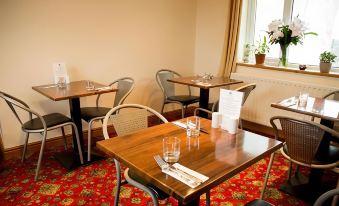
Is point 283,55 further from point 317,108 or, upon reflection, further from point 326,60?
point 317,108

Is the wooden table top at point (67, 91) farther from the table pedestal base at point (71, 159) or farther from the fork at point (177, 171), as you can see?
the fork at point (177, 171)

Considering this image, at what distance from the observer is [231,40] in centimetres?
370

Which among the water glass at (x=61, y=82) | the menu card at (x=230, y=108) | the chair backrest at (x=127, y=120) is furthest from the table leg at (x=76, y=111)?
the menu card at (x=230, y=108)

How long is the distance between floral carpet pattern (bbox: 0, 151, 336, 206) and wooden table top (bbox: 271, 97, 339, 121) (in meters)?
A: 0.72

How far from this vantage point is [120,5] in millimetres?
3400

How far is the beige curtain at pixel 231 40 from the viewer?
3.60 m

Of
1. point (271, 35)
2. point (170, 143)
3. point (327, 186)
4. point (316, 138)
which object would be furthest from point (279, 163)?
point (170, 143)

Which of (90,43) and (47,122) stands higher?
(90,43)

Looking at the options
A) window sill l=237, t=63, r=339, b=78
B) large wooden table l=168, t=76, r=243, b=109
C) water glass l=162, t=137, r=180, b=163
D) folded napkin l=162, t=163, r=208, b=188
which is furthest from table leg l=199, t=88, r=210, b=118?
folded napkin l=162, t=163, r=208, b=188

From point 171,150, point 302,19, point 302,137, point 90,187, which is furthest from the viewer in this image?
point 302,19

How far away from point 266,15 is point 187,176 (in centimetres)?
324

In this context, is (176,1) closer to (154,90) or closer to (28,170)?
(154,90)

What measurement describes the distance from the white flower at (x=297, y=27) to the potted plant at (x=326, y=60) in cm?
35

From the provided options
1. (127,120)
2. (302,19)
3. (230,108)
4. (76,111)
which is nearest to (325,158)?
(230,108)
